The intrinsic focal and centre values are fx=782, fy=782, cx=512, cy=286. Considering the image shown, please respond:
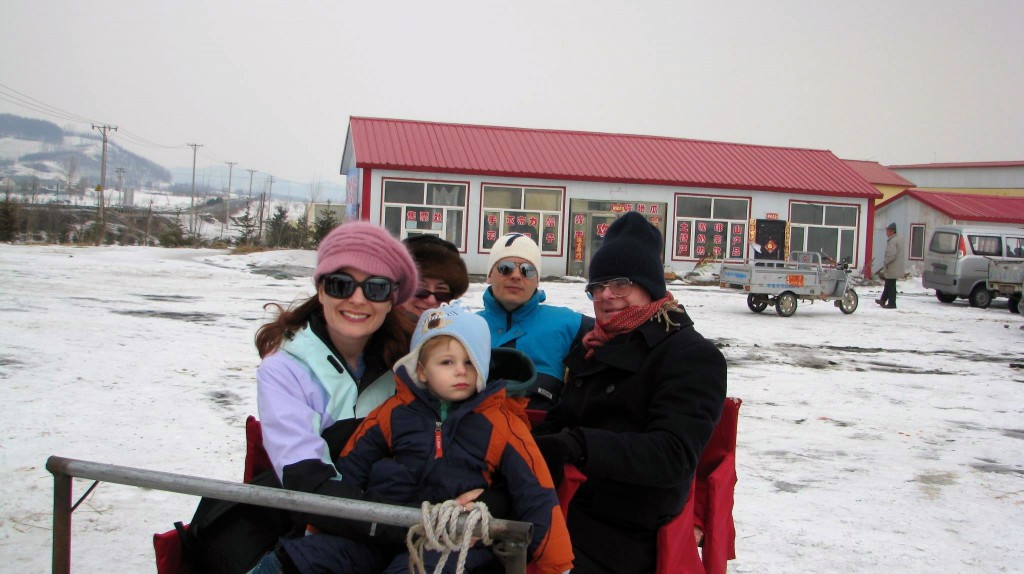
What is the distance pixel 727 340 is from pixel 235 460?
841cm

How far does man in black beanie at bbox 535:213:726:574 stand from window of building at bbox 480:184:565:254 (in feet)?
73.8

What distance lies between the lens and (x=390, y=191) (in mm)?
24625

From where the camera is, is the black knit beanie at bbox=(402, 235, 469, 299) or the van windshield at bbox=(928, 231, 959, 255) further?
the van windshield at bbox=(928, 231, 959, 255)

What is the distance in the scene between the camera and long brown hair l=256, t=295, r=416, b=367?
100 inches

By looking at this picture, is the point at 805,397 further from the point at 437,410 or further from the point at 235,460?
the point at 437,410

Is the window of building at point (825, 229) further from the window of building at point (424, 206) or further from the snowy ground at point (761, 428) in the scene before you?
the snowy ground at point (761, 428)

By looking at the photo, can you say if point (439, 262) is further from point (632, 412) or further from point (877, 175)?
point (877, 175)

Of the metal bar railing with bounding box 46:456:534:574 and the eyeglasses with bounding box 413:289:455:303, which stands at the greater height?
the eyeglasses with bounding box 413:289:455:303

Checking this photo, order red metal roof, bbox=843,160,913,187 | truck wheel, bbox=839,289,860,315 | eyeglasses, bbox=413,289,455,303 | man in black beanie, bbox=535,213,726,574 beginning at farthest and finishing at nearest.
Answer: red metal roof, bbox=843,160,913,187
truck wheel, bbox=839,289,860,315
eyeglasses, bbox=413,289,455,303
man in black beanie, bbox=535,213,726,574

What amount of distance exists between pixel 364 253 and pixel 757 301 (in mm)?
14286

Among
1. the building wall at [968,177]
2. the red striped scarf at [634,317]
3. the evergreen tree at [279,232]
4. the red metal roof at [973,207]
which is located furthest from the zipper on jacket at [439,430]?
the building wall at [968,177]

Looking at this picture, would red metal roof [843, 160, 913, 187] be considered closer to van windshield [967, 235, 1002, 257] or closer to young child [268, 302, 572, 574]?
van windshield [967, 235, 1002, 257]

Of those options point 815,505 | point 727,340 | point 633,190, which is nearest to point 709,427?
point 815,505

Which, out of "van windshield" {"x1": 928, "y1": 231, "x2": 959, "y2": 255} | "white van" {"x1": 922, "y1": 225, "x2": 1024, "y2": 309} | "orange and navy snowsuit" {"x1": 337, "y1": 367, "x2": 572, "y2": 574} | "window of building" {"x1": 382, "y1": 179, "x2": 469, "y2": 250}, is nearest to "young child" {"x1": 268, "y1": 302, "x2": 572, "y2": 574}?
"orange and navy snowsuit" {"x1": 337, "y1": 367, "x2": 572, "y2": 574}
